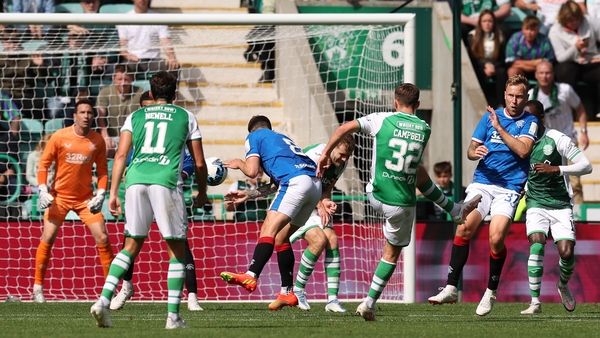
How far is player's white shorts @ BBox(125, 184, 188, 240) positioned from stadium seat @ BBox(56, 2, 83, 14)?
964 cm

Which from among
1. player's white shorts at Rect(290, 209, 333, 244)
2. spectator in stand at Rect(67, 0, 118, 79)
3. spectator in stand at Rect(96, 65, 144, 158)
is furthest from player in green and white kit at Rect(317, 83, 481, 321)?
spectator in stand at Rect(67, 0, 118, 79)

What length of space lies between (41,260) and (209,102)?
16.0ft

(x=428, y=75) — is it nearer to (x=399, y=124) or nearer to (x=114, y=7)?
(x=114, y=7)

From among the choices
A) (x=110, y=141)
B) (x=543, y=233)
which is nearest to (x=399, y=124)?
(x=543, y=233)

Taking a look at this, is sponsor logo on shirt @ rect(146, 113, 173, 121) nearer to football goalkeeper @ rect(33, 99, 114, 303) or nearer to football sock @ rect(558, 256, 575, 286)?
football goalkeeper @ rect(33, 99, 114, 303)

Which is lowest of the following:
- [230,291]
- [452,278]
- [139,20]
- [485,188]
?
[230,291]

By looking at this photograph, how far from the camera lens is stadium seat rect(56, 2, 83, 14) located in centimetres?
1647

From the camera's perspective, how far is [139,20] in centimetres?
1140

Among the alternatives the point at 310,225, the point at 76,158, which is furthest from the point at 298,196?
the point at 76,158

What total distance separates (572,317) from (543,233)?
98 centimetres

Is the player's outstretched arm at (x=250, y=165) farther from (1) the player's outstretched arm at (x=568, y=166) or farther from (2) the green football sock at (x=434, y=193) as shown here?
(1) the player's outstretched arm at (x=568, y=166)

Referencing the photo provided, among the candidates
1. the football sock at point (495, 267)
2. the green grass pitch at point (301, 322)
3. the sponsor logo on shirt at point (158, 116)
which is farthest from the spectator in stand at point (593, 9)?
the sponsor logo on shirt at point (158, 116)

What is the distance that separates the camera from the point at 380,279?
8242 mm

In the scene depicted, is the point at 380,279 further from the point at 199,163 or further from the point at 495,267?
the point at 199,163
